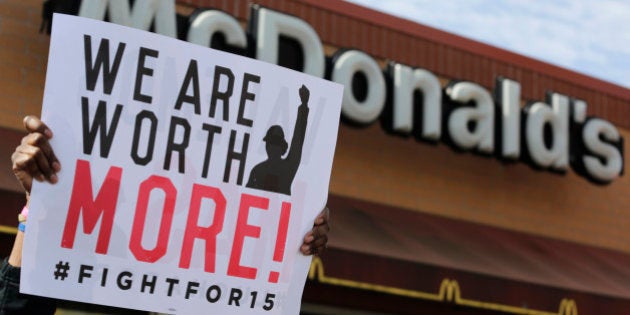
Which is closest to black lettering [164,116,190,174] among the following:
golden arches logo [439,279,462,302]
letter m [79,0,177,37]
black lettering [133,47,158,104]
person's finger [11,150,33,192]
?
black lettering [133,47,158,104]

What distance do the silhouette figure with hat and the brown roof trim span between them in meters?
8.73

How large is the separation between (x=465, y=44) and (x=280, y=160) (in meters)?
10.3

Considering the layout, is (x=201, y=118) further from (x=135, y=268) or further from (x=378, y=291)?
(x=378, y=291)

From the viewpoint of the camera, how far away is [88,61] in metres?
3.28

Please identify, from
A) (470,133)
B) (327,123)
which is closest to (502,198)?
(470,133)

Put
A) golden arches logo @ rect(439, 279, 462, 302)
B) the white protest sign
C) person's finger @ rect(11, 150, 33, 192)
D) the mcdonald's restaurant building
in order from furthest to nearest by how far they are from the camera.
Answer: golden arches logo @ rect(439, 279, 462, 302), the mcdonald's restaurant building, the white protest sign, person's finger @ rect(11, 150, 33, 192)

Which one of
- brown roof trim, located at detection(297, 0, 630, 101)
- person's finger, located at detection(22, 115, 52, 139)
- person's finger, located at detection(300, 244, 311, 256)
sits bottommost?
person's finger, located at detection(300, 244, 311, 256)

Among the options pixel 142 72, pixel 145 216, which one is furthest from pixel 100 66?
pixel 145 216

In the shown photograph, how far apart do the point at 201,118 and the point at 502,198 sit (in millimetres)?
10666

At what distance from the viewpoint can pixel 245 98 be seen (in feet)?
11.4

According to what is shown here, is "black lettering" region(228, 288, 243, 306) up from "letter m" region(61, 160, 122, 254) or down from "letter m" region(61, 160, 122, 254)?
down

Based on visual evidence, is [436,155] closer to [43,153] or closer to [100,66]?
[100,66]

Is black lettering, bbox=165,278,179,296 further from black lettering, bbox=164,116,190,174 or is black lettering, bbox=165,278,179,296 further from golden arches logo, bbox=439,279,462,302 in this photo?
golden arches logo, bbox=439,279,462,302

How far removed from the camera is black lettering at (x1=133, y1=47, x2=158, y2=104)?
10.9 feet
